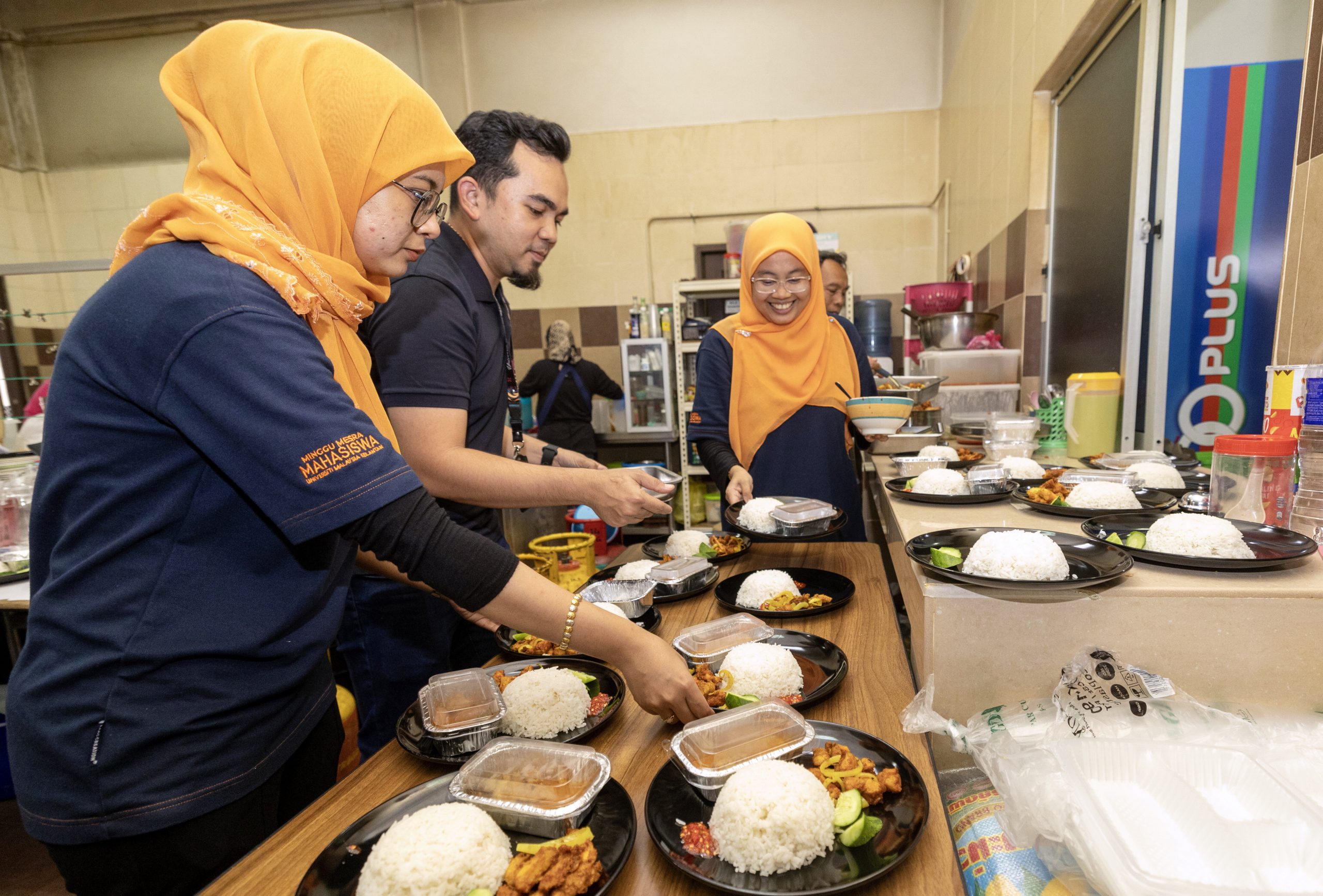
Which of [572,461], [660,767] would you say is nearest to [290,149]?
[660,767]

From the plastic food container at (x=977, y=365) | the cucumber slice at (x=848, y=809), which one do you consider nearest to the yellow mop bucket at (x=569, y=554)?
the plastic food container at (x=977, y=365)

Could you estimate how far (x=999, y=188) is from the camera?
12.3ft

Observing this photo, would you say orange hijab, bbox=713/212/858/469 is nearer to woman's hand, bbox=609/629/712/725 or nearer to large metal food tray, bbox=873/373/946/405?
large metal food tray, bbox=873/373/946/405

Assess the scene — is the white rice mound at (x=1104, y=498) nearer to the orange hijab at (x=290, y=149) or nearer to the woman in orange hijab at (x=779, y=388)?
the woman in orange hijab at (x=779, y=388)

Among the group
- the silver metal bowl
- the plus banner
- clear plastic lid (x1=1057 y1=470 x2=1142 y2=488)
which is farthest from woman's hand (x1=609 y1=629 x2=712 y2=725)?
the silver metal bowl

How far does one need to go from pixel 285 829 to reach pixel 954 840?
85 centimetres

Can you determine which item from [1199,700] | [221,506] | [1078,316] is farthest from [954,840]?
[1078,316]

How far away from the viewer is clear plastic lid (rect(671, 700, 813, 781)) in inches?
33.5

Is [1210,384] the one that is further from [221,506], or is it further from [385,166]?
[221,506]

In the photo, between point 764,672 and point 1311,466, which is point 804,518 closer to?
point 764,672

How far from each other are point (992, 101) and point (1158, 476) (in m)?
2.99

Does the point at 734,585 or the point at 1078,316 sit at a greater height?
the point at 1078,316

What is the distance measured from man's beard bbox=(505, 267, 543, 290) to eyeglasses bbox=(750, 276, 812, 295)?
0.89 meters

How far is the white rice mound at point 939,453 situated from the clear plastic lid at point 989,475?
1.08 ft
